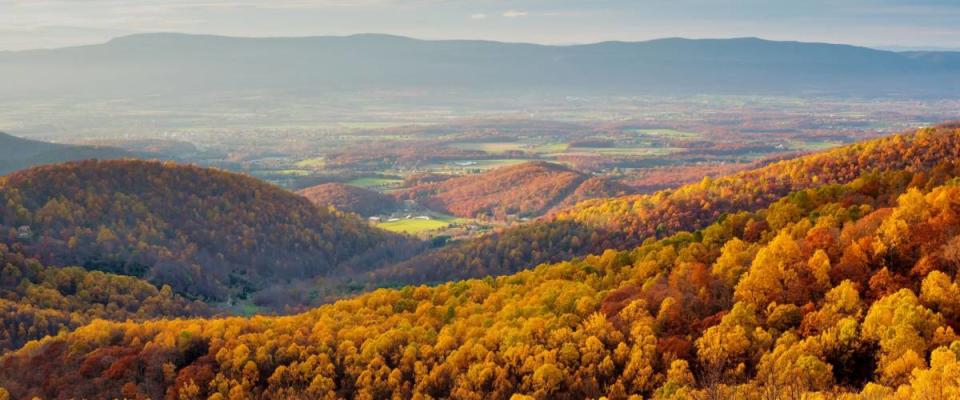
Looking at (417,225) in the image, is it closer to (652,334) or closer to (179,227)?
(179,227)

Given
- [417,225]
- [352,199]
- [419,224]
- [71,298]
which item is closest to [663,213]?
[417,225]

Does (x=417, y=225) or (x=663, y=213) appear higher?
(x=663, y=213)

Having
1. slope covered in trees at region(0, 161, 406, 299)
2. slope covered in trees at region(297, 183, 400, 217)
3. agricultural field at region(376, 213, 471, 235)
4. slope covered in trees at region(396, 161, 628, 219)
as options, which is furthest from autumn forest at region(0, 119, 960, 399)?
slope covered in trees at region(396, 161, 628, 219)

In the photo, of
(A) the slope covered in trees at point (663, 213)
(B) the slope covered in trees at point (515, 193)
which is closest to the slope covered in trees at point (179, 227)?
(A) the slope covered in trees at point (663, 213)

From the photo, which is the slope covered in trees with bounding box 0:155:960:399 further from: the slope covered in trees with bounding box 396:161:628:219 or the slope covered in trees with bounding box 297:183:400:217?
the slope covered in trees with bounding box 297:183:400:217

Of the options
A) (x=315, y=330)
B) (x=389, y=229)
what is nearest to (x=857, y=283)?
(x=315, y=330)

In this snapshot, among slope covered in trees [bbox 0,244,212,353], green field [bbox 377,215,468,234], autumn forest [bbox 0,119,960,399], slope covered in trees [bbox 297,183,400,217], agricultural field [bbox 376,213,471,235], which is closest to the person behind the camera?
autumn forest [bbox 0,119,960,399]

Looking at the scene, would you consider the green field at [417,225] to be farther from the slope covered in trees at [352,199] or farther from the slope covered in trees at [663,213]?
the slope covered in trees at [663,213]
